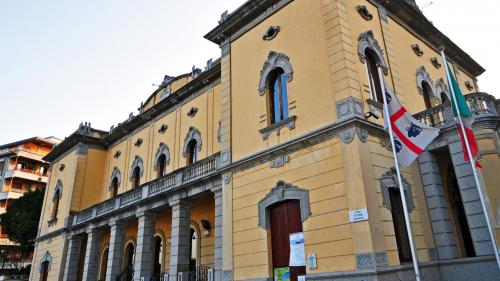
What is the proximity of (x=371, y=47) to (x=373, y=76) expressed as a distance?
97 cm

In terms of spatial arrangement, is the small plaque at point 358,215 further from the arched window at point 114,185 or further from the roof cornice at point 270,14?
the arched window at point 114,185

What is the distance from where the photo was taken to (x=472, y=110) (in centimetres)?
1173

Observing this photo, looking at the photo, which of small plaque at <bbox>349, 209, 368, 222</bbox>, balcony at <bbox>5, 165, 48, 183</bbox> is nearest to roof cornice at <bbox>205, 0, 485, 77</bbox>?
small plaque at <bbox>349, 209, 368, 222</bbox>

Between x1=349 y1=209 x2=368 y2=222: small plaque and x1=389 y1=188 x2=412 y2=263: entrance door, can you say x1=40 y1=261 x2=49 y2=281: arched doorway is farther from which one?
x1=389 y1=188 x2=412 y2=263: entrance door

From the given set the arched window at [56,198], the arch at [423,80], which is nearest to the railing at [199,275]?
the arch at [423,80]

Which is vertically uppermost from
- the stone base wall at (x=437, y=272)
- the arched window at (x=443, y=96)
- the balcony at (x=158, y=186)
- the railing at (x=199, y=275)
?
the arched window at (x=443, y=96)

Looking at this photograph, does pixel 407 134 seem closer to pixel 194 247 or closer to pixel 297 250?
pixel 297 250

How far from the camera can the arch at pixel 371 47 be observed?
491 inches

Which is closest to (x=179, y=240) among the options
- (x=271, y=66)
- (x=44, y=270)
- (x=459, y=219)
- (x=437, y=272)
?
(x=271, y=66)

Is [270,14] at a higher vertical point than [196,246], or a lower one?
higher

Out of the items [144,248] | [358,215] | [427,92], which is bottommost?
[358,215]

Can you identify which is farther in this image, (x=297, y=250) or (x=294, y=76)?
(x=294, y=76)

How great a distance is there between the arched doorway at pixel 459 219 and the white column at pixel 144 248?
500 inches

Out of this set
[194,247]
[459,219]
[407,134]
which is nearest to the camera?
[407,134]
